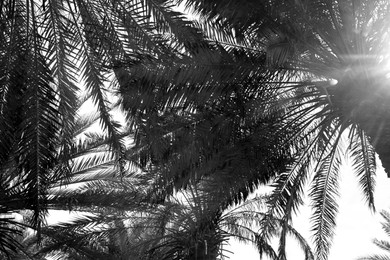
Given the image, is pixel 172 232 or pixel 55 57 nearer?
pixel 55 57

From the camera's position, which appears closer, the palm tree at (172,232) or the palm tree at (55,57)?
the palm tree at (55,57)

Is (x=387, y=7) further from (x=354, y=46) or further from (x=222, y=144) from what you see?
(x=222, y=144)

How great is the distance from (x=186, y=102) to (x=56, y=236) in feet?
16.6

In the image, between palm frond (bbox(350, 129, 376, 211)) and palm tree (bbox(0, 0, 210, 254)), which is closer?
palm tree (bbox(0, 0, 210, 254))

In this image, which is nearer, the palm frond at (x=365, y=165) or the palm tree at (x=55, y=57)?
the palm tree at (x=55, y=57)

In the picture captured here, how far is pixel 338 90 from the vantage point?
8.25m

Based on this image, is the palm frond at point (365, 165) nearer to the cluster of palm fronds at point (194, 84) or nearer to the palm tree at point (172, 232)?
the cluster of palm fronds at point (194, 84)

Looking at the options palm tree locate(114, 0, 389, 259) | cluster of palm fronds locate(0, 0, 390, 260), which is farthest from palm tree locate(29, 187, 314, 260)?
palm tree locate(114, 0, 389, 259)

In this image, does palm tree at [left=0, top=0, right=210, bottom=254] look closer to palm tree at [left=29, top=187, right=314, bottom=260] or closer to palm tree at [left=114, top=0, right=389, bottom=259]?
palm tree at [left=114, top=0, right=389, bottom=259]

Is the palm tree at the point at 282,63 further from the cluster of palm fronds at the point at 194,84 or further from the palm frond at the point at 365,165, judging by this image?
the palm frond at the point at 365,165

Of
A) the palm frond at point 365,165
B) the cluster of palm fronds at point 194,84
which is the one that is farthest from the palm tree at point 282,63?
the palm frond at point 365,165

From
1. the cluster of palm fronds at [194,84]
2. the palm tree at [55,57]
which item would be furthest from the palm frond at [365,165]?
the palm tree at [55,57]

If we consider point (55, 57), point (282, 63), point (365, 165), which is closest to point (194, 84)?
point (282, 63)

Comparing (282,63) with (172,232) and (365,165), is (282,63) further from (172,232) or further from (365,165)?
(172,232)
